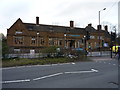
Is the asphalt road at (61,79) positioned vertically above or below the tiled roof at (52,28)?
below

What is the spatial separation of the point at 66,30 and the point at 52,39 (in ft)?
25.4

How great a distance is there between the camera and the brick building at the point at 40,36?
51.8 metres

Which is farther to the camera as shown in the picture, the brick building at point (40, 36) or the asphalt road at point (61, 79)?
the brick building at point (40, 36)

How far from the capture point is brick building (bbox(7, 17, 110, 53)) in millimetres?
51812

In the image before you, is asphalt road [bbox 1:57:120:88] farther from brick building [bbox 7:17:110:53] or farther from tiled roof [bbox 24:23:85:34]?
tiled roof [bbox 24:23:85:34]

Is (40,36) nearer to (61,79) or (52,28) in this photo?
(52,28)

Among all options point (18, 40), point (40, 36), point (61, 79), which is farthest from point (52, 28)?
point (61, 79)

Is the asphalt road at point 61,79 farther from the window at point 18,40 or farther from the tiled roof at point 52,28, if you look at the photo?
the tiled roof at point 52,28

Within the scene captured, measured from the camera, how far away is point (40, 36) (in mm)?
56094

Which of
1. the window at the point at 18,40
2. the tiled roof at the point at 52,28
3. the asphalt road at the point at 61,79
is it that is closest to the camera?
the asphalt road at the point at 61,79

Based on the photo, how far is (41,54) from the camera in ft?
81.0

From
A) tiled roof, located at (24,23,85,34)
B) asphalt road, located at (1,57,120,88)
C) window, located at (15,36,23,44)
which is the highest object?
tiled roof, located at (24,23,85,34)

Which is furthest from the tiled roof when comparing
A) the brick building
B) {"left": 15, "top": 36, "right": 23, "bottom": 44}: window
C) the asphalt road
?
the asphalt road

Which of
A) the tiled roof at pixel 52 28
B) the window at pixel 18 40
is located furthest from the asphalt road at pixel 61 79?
the tiled roof at pixel 52 28
